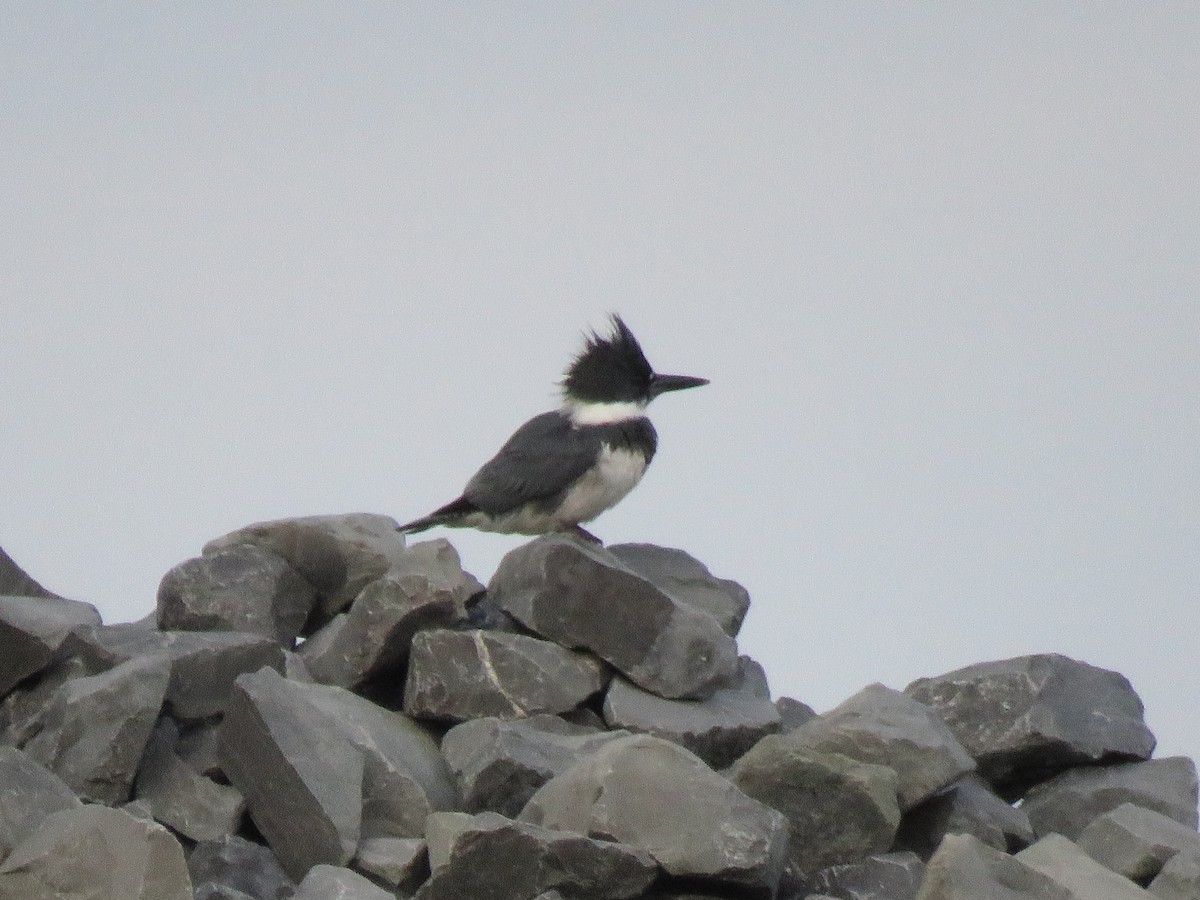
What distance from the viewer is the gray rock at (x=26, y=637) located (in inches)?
361

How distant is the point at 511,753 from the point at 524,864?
1.07m

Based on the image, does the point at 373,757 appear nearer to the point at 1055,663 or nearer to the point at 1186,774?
the point at 1055,663

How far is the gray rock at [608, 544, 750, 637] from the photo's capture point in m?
10.7

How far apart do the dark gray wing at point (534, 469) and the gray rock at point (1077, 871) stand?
3.36 metres

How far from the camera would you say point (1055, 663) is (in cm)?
985

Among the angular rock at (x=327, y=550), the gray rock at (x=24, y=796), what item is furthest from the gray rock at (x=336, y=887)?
the angular rock at (x=327, y=550)

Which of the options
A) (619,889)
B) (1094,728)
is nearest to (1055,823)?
(1094,728)

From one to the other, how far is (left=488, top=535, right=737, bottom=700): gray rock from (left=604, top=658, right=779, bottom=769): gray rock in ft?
0.24

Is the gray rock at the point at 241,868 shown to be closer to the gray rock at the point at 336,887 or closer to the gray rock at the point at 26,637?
the gray rock at the point at 336,887

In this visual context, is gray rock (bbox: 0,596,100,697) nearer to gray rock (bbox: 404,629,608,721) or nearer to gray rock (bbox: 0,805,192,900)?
gray rock (bbox: 404,629,608,721)

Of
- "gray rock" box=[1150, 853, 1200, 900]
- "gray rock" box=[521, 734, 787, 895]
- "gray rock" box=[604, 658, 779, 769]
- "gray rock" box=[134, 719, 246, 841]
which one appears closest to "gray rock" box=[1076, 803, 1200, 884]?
"gray rock" box=[1150, 853, 1200, 900]

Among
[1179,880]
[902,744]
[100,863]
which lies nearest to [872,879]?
[902,744]

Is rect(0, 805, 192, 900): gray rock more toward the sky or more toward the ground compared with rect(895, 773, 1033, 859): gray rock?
more toward the sky

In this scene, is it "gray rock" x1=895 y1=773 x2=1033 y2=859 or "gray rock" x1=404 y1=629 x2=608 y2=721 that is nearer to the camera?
"gray rock" x1=895 y1=773 x2=1033 y2=859
